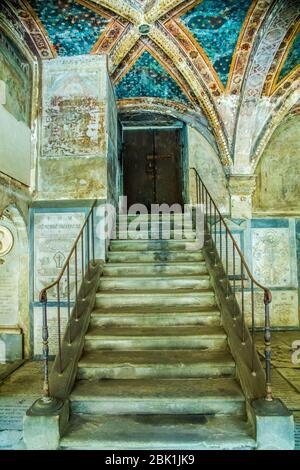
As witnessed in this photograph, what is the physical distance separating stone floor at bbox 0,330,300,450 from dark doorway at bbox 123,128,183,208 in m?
4.15

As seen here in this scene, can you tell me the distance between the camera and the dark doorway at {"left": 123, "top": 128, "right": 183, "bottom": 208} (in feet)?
26.3

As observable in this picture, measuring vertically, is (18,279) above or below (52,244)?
below

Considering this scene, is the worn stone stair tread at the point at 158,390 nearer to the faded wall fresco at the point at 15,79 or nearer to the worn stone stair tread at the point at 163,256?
the worn stone stair tread at the point at 163,256

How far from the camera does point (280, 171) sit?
25.1 feet

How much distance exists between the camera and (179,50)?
18.2ft

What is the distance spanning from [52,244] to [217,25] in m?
4.53

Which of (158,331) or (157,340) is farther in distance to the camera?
(158,331)

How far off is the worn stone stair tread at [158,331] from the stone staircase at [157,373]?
1cm

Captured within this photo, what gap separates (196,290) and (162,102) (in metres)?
4.67

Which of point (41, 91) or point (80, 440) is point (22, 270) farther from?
point (80, 440)

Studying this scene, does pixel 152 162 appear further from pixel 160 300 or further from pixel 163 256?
pixel 160 300

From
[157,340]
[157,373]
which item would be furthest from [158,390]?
[157,340]

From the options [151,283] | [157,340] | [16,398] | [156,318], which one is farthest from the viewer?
[151,283]
